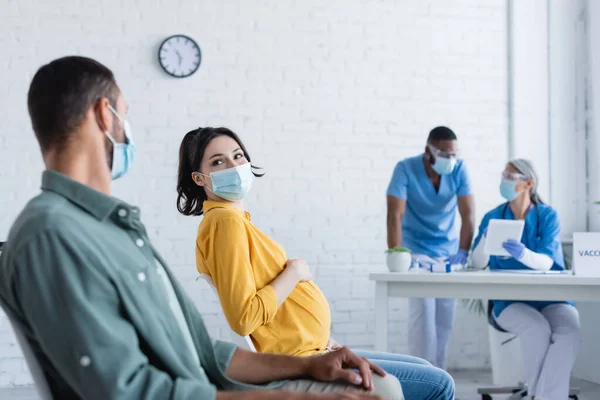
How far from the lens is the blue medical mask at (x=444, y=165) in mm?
3879

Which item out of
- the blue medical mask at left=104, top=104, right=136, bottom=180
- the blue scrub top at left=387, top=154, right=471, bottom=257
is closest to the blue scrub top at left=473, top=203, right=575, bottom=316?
the blue scrub top at left=387, top=154, right=471, bottom=257

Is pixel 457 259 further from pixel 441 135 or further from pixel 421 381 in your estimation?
pixel 421 381

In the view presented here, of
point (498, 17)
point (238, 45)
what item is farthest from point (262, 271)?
point (498, 17)

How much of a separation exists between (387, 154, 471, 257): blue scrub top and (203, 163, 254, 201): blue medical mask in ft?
6.93

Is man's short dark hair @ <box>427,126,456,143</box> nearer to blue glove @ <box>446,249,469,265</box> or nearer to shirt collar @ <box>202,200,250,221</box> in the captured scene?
blue glove @ <box>446,249,469,265</box>

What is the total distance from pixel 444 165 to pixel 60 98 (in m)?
3.00

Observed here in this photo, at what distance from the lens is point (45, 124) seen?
110cm

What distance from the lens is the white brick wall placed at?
424 centimetres

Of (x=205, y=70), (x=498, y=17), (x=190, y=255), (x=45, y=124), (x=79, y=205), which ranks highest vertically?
(x=498, y=17)

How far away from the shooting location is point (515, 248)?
3.21 m

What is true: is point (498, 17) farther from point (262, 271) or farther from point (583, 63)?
point (262, 271)

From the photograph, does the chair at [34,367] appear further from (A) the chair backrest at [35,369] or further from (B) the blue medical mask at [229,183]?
(B) the blue medical mask at [229,183]

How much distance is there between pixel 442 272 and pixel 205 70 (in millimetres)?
1949

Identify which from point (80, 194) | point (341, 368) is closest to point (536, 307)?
point (341, 368)
